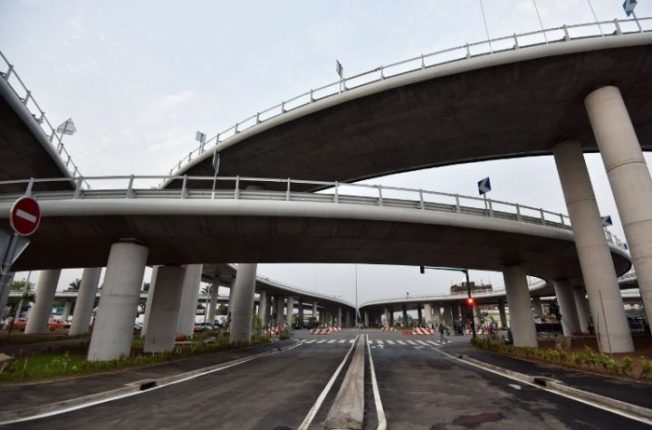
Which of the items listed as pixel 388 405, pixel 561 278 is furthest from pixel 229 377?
pixel 561 278

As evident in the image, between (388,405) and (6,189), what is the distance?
32.7 meters

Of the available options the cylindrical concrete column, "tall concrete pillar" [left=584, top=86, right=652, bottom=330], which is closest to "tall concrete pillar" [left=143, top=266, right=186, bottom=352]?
"tall concrete pillar" [left=584, top=86, right=652, bottom=330]

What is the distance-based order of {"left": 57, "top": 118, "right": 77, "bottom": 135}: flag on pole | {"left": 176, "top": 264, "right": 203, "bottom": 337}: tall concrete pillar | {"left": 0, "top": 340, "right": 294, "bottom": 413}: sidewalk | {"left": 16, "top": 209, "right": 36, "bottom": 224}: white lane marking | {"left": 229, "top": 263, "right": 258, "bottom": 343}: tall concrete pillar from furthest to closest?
{"left": 176, "top": 264, "right": 203, "bottom": 337}: tall concrete pillar, {"left": 229, "top": 263, "right": 258, "bottom": 343}: tall concrete pillar, {"left": 57, "top": 118, "right": 77, "bottom": 135}: flag on pole, {"left": 0, "top": 340, "right": 294, "bottom": 413}: sidewalk, {"left": 16, "top": 209, "right": 36, "bottom": 224}: white lane marking

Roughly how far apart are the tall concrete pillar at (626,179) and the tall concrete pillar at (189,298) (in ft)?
113

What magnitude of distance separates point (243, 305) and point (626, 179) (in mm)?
29536

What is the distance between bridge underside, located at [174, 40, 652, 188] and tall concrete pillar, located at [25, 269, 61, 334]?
27.8 metres

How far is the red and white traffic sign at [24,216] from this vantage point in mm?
5135

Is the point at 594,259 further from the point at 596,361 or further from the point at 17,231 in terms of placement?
the point at 17,231

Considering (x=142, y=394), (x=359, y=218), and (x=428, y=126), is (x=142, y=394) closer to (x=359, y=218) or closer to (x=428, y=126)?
(x=359, y=218)

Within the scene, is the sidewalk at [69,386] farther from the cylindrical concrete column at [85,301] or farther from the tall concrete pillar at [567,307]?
the tall concrete pillar at [567,307]

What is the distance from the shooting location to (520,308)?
23.9 m

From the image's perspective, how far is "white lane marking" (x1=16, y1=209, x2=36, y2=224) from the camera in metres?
5.30

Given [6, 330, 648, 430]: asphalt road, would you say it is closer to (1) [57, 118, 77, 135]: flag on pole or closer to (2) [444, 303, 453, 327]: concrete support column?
(1) [57, 118, 77, 135]: flag on pole

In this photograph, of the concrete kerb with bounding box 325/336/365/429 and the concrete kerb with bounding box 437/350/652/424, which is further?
the concrete kerb with bounding box 437/350/652/424
